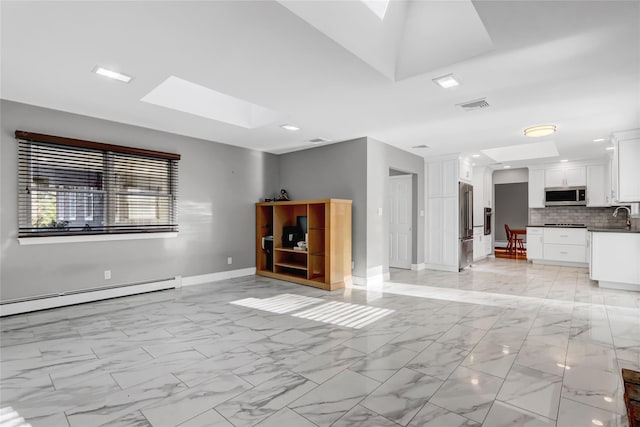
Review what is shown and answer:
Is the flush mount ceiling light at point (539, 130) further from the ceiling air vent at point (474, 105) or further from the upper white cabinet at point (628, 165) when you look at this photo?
the ceiling air vent at point (474, 105)

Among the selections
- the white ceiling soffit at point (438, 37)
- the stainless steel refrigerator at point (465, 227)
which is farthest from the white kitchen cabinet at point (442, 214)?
the white ceiling soffit at point (438, 37)

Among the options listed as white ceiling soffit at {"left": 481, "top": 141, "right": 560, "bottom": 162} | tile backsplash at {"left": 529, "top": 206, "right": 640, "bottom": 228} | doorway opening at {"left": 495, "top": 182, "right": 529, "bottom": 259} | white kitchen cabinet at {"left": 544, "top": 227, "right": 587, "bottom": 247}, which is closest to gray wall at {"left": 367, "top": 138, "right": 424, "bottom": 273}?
white ceiling soffit at {"left": 481, "top": 141, "right": 560, "bottom": 162}

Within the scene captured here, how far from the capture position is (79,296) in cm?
416

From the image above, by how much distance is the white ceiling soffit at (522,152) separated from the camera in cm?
670

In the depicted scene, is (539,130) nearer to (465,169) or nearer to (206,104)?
(465,169)

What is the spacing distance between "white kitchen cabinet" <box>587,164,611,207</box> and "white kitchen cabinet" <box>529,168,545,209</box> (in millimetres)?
904

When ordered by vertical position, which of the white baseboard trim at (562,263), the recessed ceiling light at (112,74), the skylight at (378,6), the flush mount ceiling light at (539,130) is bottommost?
the white baseboard trim at (562,263)

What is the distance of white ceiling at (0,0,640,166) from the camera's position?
2.14 metres

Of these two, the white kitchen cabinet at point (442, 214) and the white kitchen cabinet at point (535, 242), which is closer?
the white kitchen cabinet at point (442, 214)

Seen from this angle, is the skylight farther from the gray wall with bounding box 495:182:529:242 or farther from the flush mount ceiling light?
the gray wall with bounding box 495:182:529:242

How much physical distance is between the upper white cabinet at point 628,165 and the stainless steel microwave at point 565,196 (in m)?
2.77

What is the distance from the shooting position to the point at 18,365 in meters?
2.48

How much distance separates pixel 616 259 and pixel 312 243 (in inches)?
189

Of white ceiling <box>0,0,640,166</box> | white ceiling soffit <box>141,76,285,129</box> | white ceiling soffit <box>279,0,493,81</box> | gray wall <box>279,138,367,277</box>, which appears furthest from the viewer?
gray wall <box>279,138,367,277</box>
